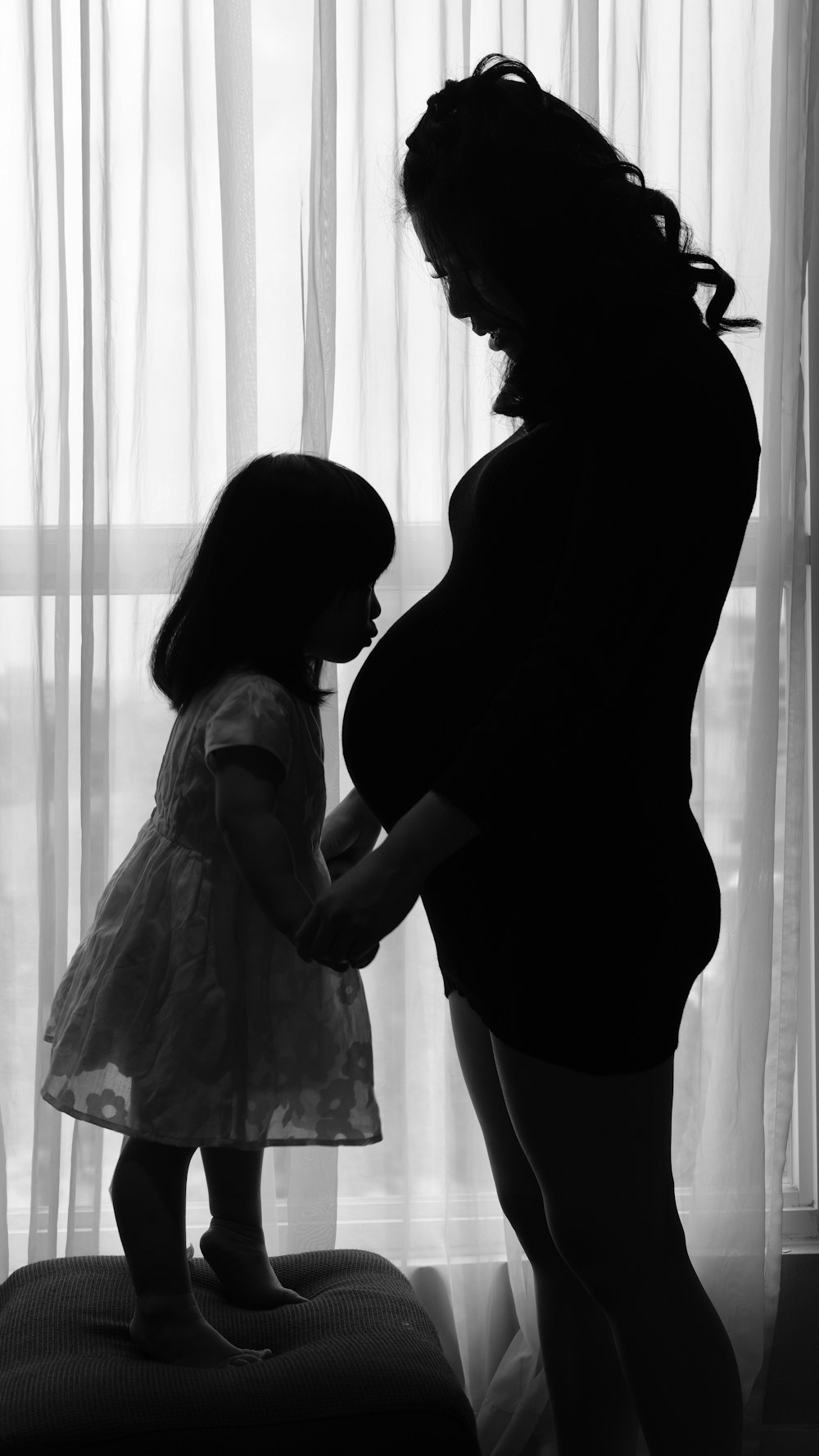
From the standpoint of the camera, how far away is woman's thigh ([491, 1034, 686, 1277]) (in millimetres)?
937

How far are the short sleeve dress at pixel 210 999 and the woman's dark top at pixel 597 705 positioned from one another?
228 mm

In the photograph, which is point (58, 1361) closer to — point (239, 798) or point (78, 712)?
point (239, 798)

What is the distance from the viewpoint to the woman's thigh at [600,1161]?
94cm

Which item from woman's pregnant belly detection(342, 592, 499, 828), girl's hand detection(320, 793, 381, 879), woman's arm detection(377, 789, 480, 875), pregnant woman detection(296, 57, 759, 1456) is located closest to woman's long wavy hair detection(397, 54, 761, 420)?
pregnant woman detection(296, 57, 759, 1456)

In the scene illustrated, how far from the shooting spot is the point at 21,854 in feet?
5.72

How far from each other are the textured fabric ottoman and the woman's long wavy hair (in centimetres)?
85

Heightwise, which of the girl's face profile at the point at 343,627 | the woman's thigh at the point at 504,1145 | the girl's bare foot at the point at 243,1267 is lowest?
the girl's bare foot at the point at 243,1267

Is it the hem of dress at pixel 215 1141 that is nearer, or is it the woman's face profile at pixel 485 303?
Answer: the woman's face profile at pixel 485 303

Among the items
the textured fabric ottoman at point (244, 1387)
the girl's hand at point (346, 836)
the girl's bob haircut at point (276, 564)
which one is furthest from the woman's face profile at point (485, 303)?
the textured fabric ottoman at point (244, 1387)

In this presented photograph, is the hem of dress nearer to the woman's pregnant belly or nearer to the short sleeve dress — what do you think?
the short sleeve dress

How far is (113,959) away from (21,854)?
618 mm

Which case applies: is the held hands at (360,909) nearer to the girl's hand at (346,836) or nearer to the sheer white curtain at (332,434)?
the girl's hand at (346,836)

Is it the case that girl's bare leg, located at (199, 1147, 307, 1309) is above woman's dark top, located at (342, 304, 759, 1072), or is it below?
below

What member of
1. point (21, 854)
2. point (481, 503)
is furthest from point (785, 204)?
point (21, 854)
